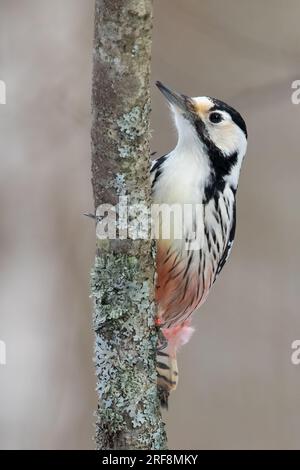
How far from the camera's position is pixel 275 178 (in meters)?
4.96

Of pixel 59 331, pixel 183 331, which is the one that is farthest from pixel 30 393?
pixel 183 331

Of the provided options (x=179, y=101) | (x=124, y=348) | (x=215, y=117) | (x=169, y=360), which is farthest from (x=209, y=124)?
(x=124, y=348)

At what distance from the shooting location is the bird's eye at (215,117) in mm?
2625

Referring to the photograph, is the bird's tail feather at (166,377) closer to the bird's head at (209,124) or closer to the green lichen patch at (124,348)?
the green lichen patch at (124,348)

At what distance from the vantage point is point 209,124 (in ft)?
8.65

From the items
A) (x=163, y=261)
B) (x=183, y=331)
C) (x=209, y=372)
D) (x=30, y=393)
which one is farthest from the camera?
(x=209, y=372)

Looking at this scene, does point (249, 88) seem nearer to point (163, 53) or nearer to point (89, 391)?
point (163, 53)

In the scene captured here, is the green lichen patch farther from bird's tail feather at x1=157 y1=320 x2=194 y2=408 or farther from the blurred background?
the blurred background

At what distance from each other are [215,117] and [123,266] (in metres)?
0.86

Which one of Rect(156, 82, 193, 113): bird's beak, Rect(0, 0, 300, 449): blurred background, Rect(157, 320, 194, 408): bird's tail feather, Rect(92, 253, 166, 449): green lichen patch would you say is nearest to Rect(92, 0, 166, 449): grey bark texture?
Rect(92, 253, 166, 449): green lichen patch

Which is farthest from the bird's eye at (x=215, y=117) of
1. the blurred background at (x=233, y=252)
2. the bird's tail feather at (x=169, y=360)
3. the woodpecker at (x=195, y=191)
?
the blurred background at (x=233, y=252)

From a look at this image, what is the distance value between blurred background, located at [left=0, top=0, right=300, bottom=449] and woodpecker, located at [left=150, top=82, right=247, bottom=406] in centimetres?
167

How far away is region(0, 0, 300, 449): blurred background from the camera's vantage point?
4.38 m

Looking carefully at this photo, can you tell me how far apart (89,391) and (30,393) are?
393mm
